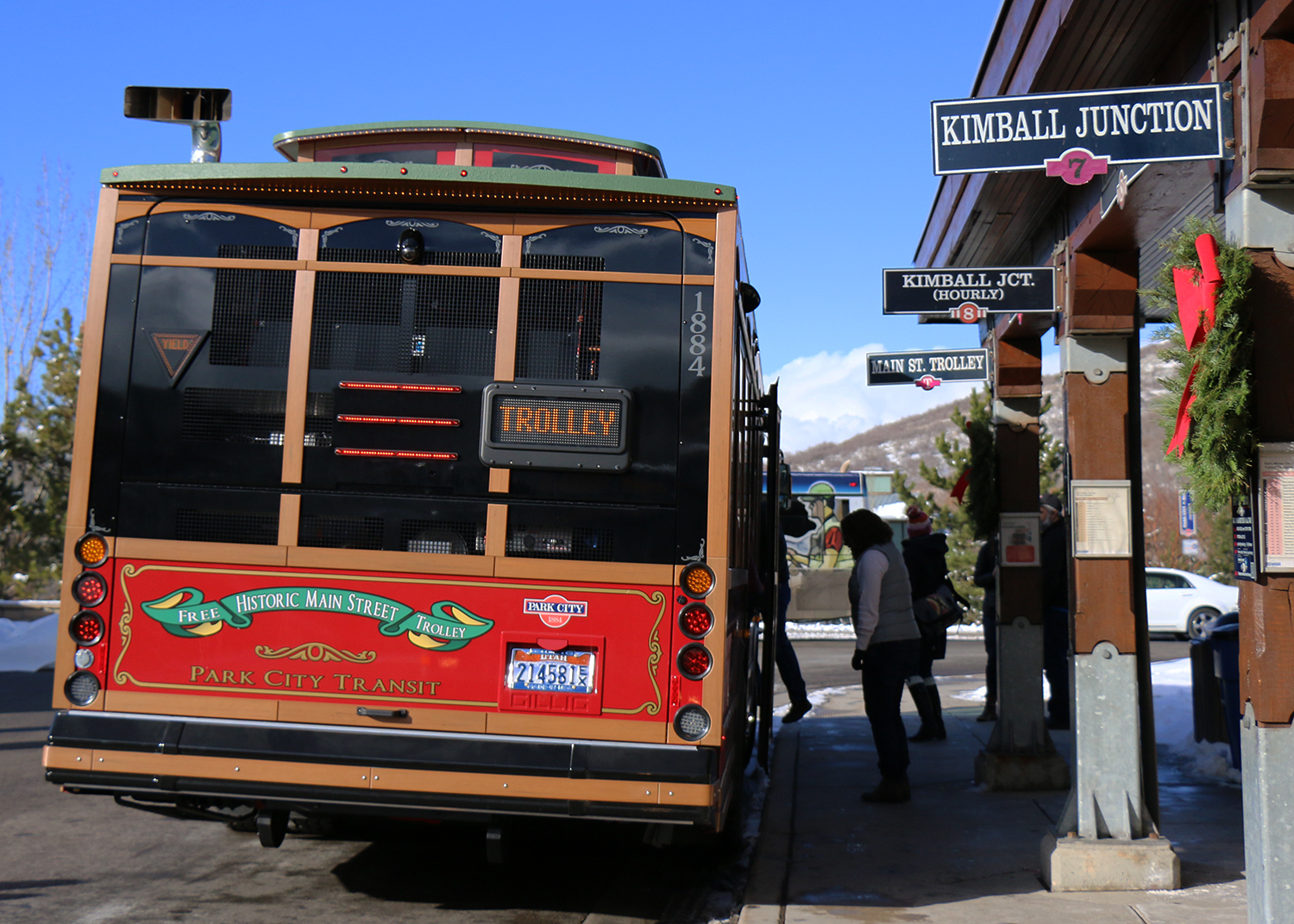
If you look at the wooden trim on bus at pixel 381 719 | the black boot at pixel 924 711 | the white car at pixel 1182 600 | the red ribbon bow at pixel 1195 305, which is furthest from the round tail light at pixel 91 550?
the white car at pixel 1182 600

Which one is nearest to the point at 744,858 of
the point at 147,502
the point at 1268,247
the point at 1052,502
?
the point at 147,502

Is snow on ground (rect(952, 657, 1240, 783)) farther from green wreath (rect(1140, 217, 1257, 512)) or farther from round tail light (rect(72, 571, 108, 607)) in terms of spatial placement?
round tail light (rect(72, 571, 108, 607))

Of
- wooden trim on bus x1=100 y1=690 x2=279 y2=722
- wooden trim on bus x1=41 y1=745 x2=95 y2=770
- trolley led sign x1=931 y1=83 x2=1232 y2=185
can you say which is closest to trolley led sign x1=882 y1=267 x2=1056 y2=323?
trolley led sign x1=931 y1=83 x2=1232 y2=185

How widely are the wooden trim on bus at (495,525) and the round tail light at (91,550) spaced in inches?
64.6

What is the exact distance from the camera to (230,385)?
5.13 m

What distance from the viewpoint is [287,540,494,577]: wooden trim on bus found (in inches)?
196

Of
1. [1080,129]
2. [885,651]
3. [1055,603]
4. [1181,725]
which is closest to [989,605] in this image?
[1055,603]

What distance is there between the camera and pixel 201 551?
5035mm

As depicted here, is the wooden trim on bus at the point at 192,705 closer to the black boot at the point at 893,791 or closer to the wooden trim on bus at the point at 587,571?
the wooden trim on bus at the point at 587,571

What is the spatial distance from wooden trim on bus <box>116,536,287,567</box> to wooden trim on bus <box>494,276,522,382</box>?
1.19m

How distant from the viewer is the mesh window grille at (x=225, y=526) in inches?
198

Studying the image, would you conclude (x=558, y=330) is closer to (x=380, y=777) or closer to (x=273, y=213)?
(x=273, y=213)

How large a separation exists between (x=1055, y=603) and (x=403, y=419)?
279 inches

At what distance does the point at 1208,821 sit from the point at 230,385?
19.4 feet
